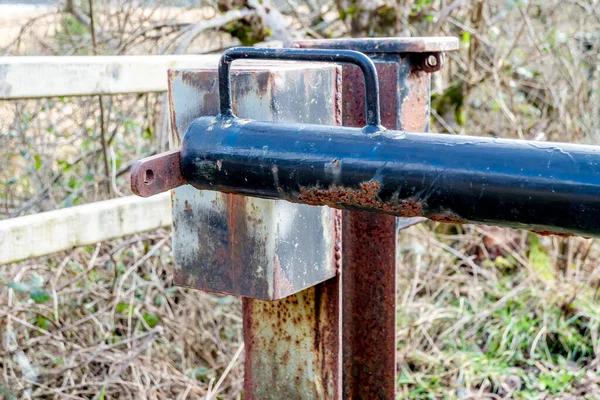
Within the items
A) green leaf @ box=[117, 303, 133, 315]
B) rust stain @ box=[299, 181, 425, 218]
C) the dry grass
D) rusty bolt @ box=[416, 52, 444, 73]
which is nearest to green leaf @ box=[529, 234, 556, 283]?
the dry grass

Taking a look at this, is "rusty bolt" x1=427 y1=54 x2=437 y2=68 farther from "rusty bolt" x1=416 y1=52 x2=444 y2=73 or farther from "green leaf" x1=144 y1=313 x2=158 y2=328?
"green leaf" x1=144 y1=313 x2=158 y2=328

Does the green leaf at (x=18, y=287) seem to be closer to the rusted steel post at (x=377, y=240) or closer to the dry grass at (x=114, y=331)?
the dry grass at (x=114, y=331)

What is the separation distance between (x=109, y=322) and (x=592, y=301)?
7.87 ft

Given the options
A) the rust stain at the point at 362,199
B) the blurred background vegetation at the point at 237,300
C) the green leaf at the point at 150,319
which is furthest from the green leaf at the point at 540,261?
the rust stain at the point at 362,199

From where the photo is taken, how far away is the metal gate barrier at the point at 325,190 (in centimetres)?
90

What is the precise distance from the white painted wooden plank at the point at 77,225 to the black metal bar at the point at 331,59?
1.19 metres

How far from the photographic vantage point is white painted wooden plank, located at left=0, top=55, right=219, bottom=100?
2.03 meters

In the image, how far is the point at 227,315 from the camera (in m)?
3.23

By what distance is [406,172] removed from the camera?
96 cm

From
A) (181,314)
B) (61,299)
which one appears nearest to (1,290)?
(61,299)

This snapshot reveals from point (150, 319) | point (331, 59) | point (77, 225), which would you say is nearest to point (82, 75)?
point (77, 225)

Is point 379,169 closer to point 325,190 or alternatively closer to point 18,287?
point 325,190

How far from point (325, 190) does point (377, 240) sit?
0.67m

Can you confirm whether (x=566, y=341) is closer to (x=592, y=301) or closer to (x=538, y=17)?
Result: (x=592, y=301)
